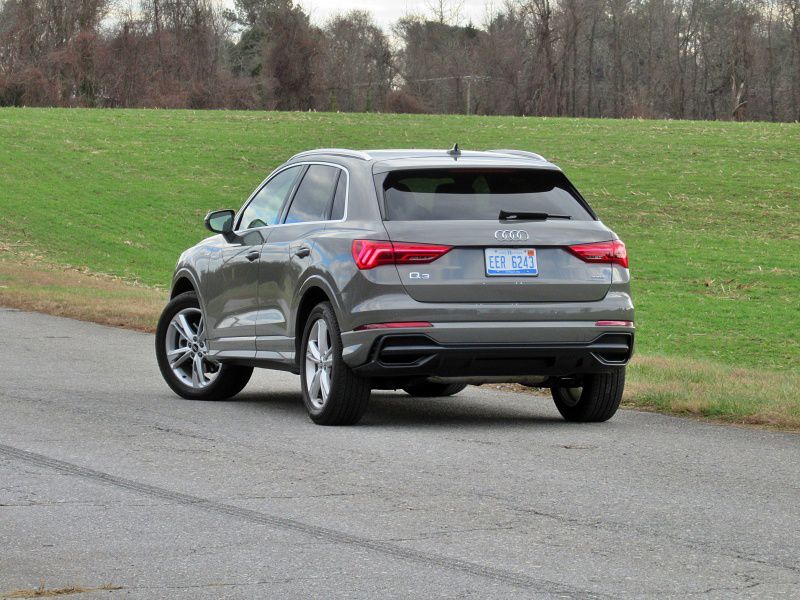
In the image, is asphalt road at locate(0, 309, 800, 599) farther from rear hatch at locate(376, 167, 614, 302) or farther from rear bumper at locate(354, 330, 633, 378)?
rear hatch at locate(376, 167, 614, 302)

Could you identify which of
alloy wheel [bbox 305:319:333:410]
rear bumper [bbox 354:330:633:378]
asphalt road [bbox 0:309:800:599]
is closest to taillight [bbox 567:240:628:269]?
rear bumper [bbox 354:330:633:378]

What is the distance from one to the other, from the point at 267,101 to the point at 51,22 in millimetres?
15257

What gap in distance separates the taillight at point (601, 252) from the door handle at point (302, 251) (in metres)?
1.70

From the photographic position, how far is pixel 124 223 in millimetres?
38906

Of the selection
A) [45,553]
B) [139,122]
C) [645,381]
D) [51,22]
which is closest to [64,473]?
[45,553]

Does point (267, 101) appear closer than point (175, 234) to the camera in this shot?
No

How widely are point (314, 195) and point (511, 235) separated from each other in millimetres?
1674

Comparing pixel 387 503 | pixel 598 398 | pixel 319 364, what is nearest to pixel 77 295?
pixel 319 364

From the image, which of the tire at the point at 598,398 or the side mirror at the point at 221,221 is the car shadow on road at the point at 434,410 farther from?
the side mirror at the point at 221,221

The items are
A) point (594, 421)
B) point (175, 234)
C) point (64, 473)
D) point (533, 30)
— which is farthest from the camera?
point (533, 30)

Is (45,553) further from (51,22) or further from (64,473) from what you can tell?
(51,22)

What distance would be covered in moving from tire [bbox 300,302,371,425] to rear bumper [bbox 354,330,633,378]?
19cm

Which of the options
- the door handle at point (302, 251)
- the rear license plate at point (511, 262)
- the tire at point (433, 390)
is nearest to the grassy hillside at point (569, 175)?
the tire at point (433, 390)

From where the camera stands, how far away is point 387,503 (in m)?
6.93
